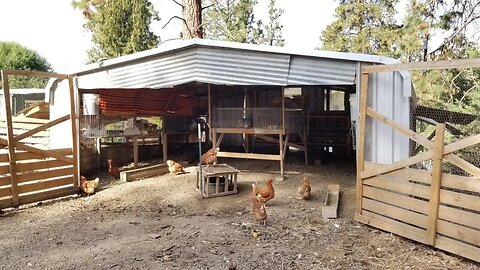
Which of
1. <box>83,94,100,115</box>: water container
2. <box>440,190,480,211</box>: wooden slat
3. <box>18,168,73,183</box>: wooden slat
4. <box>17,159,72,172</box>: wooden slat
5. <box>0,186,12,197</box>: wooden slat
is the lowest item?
<box>0,186,12,197</box>: wooden slat

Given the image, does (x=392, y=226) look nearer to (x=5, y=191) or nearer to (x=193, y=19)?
(x=5, y=191)

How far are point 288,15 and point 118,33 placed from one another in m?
14.5

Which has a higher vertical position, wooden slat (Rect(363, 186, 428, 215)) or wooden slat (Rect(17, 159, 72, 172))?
wooden slat (Rect(17, 159, 72, 172))

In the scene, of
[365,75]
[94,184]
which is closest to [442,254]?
[365,75]

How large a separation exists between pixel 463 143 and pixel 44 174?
6662mm

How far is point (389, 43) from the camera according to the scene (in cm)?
1580

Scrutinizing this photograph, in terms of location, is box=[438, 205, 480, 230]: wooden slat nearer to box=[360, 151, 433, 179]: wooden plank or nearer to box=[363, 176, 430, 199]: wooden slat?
box=[363, 176, 430, 199]: wooden slat

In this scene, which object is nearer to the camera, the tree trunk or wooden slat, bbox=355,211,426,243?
wooden slat, bbox=355,211,426,243

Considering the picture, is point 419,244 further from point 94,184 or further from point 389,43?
point 389,43

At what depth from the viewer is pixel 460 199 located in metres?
3.89

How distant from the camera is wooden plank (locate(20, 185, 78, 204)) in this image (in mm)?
6220

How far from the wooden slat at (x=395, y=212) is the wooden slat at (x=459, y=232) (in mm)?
A: 236

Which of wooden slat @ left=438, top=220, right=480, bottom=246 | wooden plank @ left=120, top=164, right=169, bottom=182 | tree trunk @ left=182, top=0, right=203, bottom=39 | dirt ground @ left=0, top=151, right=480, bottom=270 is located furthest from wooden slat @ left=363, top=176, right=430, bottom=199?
tree trunk @ left=182, top=0, right=203, bottom=39

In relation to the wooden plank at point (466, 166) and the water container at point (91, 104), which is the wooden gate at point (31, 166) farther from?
the wooden plank at point (466, 166)
